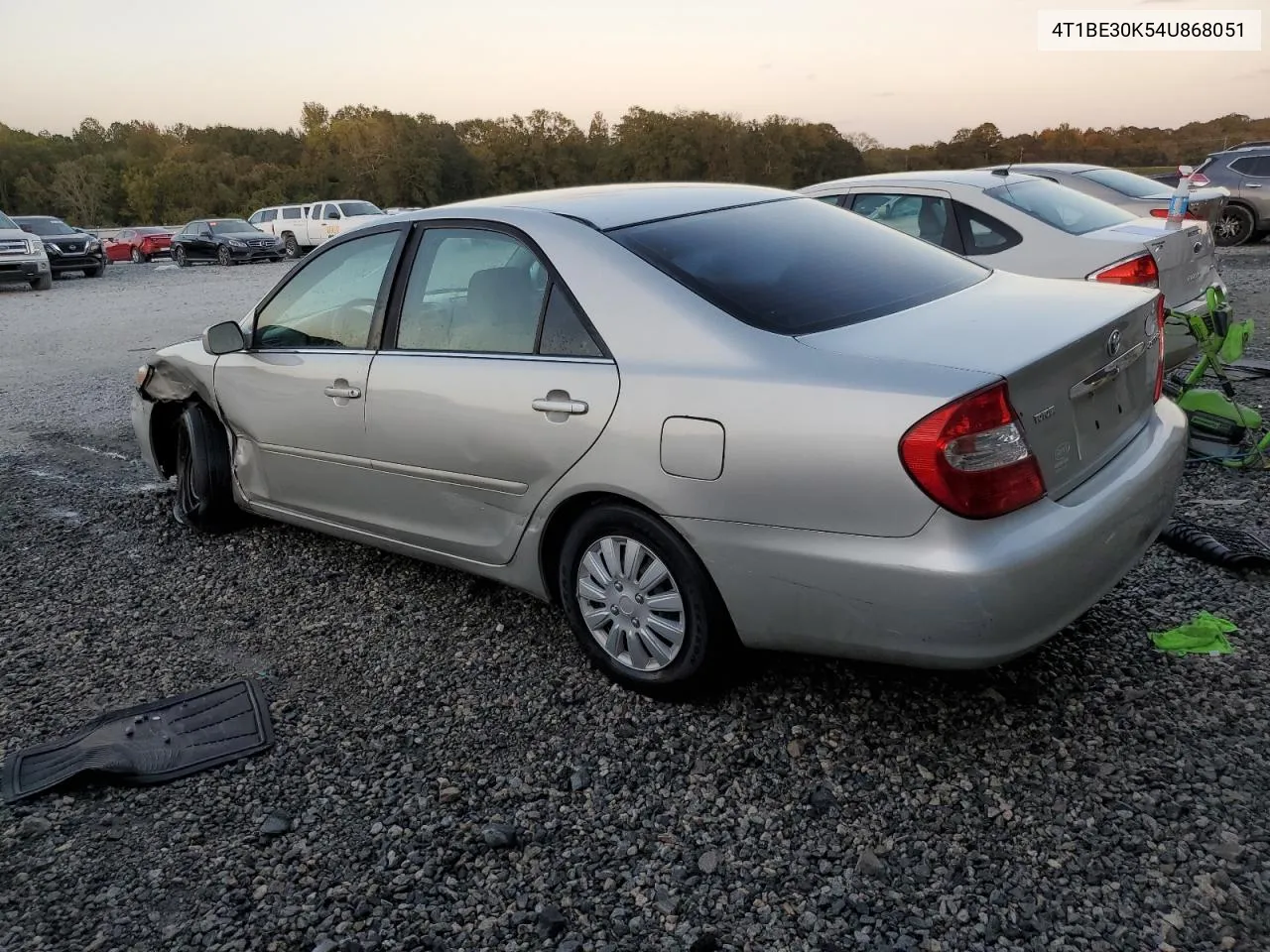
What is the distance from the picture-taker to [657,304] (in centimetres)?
298

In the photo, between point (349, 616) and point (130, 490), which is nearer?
point (349, 616)

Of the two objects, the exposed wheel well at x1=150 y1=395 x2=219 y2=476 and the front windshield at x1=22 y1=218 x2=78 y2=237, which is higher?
the front windshield at x1=22 y1=218 x2=78 y2=237

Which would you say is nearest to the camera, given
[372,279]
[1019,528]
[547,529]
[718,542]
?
[1019,528]

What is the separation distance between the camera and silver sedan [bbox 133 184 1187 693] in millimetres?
2477

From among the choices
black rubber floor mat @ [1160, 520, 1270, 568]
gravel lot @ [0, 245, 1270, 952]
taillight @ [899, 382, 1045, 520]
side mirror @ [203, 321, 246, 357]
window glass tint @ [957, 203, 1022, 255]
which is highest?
window glass tint @ [957, 203, 1022, 255]

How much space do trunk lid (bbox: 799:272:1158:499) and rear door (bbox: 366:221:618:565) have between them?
781 millimetres

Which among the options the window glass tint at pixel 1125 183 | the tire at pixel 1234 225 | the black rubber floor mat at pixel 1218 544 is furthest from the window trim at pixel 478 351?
the tire at pixel 1234 225

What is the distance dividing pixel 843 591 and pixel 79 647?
3.01 meters

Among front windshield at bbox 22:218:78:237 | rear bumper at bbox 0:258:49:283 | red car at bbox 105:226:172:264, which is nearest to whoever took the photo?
rear bumper at bbox 0:258:49:283

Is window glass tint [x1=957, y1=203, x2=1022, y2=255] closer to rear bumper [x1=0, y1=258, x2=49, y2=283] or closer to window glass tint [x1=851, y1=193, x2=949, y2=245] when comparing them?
window glass tint [x1=851, y1=193, x2=949, y2=245]

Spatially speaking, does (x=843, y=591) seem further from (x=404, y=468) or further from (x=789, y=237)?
(x=404, y=468)

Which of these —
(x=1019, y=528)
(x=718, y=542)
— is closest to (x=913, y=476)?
(x=1019, y=528)

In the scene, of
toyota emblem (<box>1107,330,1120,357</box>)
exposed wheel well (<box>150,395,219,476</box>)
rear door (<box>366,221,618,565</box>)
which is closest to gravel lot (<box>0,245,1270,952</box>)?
rear door (<box>366,221,618,565</box>)

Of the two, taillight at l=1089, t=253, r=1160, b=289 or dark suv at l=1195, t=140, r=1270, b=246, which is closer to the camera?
taillight at l=1089, t=253, r=1160, b=289
